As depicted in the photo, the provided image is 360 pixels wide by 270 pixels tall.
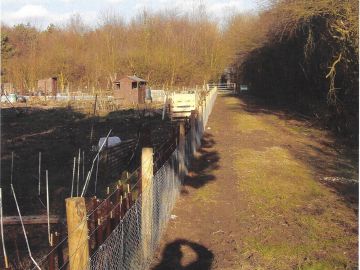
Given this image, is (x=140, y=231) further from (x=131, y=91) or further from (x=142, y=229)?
(x=131, y=91)

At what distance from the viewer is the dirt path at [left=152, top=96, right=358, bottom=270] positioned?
7082 mm

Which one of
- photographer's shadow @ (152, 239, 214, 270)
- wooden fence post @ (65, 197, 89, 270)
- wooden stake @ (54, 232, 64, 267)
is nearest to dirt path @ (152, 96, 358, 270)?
photographer's shadow @ (152, 239, 214, 270)

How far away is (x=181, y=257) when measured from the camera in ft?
23.3

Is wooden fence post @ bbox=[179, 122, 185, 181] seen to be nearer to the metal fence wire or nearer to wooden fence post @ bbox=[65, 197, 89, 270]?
the metal fence wire

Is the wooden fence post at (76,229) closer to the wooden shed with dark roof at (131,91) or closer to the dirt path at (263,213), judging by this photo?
the dirt path at (263,213)

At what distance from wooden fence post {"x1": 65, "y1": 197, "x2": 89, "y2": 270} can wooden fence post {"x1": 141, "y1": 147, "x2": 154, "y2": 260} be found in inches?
99.8

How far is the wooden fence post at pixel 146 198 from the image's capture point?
6234 mm

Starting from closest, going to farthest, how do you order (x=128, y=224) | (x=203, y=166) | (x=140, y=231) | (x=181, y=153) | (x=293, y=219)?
(x=128, y=224)
(x=140, y=231)
(x=293, y=219)
(x=181, y=153)
(x=203, y=166)

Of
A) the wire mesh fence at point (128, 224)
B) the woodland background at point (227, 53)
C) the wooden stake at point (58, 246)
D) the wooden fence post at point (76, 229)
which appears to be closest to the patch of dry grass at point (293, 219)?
the wire mesh fence at point (128, 224)

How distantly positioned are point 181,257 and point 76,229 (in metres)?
3.78

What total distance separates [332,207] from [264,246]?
2777 mm

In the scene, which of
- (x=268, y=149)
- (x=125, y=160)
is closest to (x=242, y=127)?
(x=268, y=149)

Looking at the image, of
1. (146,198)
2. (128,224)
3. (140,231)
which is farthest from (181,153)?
(128,224)

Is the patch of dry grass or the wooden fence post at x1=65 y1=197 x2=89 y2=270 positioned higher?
the wooden fence post at x1=65 y1=197 x2=89 y2=270
